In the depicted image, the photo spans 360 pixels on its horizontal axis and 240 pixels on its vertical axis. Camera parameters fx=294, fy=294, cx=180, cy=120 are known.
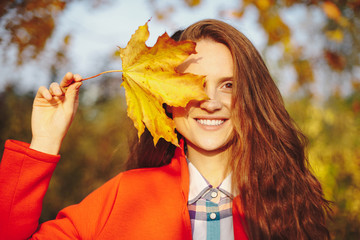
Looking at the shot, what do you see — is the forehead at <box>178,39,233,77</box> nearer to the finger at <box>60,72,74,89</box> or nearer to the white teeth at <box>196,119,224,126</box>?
the white teeth at <box>196,119,224,126</box>

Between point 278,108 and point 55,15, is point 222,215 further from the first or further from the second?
point 55,15

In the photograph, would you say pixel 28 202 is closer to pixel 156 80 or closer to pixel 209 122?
pixel 156 80

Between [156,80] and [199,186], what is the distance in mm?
580

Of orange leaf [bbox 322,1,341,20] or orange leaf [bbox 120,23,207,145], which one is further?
orange leaf [bbox 322,1,341,20]

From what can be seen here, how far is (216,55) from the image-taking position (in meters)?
1.48

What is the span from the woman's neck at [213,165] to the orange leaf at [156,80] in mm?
328

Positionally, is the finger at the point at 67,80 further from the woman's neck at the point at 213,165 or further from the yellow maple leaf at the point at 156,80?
the woman's neck at the point at 213,165

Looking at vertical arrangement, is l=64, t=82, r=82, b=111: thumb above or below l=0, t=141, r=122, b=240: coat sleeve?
above

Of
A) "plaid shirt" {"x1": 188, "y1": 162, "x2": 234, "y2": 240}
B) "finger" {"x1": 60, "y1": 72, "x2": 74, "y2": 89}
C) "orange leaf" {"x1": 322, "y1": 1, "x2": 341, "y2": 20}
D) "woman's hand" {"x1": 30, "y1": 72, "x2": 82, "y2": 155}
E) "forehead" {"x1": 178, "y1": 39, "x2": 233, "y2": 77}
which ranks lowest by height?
"plaid shirt" {"x1": 188, "y1": 162, "x2": 234, "y2": 240}

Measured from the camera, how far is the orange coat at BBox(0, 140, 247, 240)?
118 cm

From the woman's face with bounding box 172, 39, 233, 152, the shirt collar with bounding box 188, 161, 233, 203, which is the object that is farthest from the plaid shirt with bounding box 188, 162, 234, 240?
the woman's face with bounding box 172, 39, 233, 152

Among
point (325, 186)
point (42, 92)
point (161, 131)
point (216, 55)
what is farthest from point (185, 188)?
point (325, 186)

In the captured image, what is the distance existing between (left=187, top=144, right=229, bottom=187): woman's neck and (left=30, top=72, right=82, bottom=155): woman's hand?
682mm

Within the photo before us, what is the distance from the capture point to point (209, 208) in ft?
4.62
